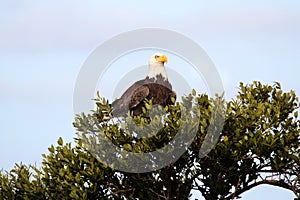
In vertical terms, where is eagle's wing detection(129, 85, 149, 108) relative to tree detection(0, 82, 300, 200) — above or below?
above

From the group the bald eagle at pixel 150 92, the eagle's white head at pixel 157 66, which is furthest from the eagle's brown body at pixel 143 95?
the eagle's white head at pixel 157 66

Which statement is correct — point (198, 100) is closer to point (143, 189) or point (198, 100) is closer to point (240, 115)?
point (240, 115)

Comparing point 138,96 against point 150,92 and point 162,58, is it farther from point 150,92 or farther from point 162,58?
point 162,58

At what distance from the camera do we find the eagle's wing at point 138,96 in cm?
2273

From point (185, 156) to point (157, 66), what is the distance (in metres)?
6.08

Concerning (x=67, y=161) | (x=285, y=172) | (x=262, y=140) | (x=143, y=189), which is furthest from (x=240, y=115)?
(x=67, y=161)

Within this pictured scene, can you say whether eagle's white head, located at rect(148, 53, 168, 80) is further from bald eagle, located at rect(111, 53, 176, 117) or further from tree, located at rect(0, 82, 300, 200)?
tree, located at rect(0, 82, 300, 200)

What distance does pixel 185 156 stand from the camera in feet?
63.5

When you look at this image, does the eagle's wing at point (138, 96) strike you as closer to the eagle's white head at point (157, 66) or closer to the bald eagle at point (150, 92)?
Answer: the bald eagle at point (150, 92)

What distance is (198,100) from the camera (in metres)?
19.8

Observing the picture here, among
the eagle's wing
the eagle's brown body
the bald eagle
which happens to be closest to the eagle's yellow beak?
the bald eagle

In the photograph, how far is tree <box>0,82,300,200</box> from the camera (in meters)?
19.2

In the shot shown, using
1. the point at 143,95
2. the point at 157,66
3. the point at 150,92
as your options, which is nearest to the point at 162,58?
the point at 157,66

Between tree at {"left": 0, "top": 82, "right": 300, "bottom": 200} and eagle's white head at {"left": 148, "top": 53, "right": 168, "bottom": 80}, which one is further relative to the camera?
eagle's white head at {"left": 148, "top": 53, "right": 168, "bottom": 80}
